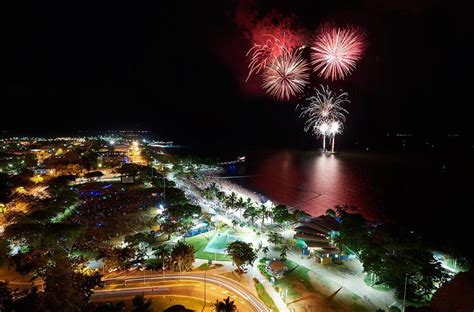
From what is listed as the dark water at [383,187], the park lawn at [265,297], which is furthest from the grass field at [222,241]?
the dark water at [383,187]

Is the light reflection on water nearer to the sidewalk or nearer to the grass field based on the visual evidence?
the grass field

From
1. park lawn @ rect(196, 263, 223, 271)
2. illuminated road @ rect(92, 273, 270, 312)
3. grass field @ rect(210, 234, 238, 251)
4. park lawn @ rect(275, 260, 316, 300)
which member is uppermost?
grass field @ rect(210, 234, 238, 251)

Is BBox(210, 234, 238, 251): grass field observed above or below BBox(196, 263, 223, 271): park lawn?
above

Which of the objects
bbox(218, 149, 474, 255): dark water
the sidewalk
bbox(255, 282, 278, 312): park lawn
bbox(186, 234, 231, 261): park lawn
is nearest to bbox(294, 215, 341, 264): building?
the sidewalk

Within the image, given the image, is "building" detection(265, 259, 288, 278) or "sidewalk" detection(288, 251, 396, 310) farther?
"building" detection(265, 259, 288, 278)

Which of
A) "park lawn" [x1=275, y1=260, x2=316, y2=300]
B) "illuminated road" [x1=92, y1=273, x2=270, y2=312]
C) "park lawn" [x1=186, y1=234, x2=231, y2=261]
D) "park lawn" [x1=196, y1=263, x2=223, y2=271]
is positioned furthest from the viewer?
"park lawn" [x1=186, y1=234, x2=231, y2=261]

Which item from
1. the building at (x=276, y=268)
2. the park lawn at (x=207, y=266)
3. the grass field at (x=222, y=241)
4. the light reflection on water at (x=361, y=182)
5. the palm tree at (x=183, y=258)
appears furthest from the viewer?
the light reflection on water at (x=361, y=182)

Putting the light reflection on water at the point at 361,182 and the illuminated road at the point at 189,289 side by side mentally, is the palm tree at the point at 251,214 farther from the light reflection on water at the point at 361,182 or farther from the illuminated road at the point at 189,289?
the light reflection on water at the point at 361,182
